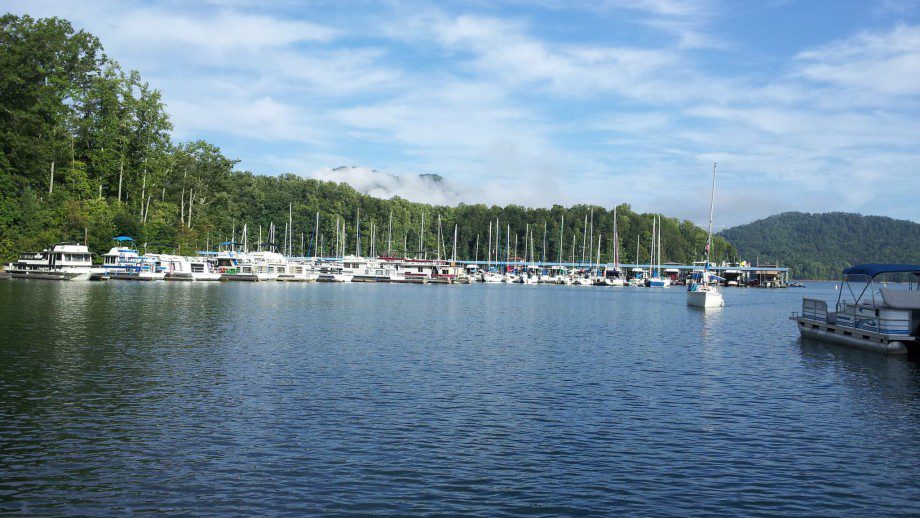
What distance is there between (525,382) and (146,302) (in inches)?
1931

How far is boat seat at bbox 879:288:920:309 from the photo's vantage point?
39.2m

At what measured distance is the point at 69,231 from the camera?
10931 cm

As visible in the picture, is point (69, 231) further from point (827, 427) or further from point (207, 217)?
point (827, 427)

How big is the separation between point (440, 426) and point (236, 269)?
127 m

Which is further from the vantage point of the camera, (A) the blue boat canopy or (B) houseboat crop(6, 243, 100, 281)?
(B) houseboat crop(6, 243, 100, 281)

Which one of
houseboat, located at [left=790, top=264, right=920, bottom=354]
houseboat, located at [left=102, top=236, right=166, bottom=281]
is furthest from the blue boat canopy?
houseboat, located at [left=102, top=236, right=166, bottom=281]

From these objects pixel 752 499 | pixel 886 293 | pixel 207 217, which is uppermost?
pixel 207 217

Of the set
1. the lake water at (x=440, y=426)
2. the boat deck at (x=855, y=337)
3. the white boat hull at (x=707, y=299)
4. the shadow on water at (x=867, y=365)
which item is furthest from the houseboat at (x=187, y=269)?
the shadow on water at (x=867, y=365)

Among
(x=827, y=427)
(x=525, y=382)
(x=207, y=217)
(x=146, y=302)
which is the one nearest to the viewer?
(x=827, y=427)

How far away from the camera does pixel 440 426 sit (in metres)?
21.2

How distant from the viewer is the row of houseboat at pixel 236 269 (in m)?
103

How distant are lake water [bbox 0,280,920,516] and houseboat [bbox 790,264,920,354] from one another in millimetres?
1297

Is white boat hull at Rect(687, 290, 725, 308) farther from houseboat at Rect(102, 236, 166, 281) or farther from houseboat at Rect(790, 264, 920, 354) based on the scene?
houseboat at Rect(102, 236, 166, 281)

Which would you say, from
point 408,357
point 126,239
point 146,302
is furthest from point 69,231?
point 408,357
